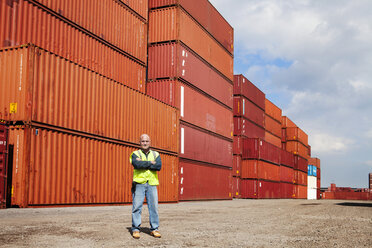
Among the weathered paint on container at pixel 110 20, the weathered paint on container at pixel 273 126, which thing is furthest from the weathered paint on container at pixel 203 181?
the weathered paint on container at pixel 273 126

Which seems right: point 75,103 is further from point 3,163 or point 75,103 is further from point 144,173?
point 144,173

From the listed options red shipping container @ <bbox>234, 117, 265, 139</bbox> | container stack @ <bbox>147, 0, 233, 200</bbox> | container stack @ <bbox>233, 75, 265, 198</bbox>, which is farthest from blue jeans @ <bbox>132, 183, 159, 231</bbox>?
red shipping container @ <bbox>234, 117, 265, 139</bbox>

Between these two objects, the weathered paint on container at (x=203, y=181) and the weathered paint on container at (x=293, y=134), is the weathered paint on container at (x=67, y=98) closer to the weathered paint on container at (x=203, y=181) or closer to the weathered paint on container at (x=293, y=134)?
the weathered paint on container at (x=203, y=181)

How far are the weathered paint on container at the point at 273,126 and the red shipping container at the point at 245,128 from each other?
16.5 ft

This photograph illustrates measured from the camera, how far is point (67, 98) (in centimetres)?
1353

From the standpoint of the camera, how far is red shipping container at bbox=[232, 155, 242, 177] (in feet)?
118

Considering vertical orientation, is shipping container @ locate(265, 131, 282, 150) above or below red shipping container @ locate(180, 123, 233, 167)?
above

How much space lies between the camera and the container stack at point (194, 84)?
21406 millimetres

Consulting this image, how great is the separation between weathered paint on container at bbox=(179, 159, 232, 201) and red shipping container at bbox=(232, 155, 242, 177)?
25.3 ft

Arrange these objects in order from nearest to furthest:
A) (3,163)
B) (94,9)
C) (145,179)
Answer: (145,179) < (3,163) < (94,9)

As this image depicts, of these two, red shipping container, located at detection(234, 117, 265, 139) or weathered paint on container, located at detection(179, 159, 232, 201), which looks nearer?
weathered paint on container, located at detection(179, 159, 232, 201)

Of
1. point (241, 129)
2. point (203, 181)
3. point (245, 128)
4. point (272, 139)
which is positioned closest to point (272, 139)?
point (272, 139)

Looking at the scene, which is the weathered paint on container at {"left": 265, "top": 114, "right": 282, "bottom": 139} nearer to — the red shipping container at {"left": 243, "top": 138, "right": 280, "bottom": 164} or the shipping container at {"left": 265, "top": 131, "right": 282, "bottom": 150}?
the shipping container at {"left": 265, "top": 131, "right": 282, "bottom": 150}

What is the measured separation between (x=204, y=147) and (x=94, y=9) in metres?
10.7
